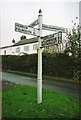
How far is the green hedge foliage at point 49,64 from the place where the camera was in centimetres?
444

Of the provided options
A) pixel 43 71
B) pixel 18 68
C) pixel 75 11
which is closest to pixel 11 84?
pixel 18 68

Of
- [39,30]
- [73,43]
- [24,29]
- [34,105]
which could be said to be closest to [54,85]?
[34,105]

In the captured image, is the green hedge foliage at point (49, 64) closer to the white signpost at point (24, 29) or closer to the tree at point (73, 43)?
the tree at point (73, 43)

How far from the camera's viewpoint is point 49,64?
4508 mm

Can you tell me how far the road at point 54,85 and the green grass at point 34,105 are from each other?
0.08m

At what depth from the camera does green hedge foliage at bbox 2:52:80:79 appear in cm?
444

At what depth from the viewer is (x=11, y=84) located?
457 centimetres

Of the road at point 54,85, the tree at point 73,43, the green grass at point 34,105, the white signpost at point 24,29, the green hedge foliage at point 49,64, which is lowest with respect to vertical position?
the green grass at point 34,105

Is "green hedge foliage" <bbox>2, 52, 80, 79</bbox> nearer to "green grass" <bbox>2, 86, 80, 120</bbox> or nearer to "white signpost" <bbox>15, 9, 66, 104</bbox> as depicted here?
"white signpost" <bbox>15, 9, 66, 104</bbox>

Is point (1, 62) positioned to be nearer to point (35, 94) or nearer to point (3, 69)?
point (3, 69)

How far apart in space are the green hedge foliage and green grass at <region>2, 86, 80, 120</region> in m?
0.34

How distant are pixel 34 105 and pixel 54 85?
48cm

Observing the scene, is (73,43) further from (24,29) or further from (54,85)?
(24,29)

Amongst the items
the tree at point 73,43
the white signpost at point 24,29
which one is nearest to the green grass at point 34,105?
the tree at point 73,43
